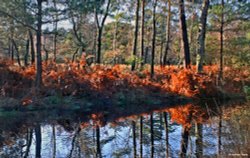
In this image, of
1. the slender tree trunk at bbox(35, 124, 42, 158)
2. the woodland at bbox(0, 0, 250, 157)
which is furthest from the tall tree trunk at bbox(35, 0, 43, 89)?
the slender tree trunk at bbox(35, 124, 42, 158)

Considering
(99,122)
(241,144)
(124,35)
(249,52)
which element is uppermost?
(124,35)

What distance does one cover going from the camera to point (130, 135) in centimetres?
944

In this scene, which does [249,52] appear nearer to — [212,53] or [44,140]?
[212,53]

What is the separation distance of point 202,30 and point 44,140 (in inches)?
442

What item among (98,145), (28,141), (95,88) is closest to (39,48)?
(95,88)

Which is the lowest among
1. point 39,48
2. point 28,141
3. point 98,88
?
point 28,141

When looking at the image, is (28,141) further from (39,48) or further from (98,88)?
(98,88)

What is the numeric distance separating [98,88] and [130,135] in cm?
670

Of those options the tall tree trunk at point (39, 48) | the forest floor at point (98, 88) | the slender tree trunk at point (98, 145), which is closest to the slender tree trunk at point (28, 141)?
the slender tree trunk at point (98, 145)

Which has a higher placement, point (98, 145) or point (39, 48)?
point (39, 48)

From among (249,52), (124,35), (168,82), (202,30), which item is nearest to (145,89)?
(168,82)

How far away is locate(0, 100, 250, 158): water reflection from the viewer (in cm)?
515

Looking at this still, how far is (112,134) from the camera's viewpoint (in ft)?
31.7

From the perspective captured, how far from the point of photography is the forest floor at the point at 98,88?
47.1ft
